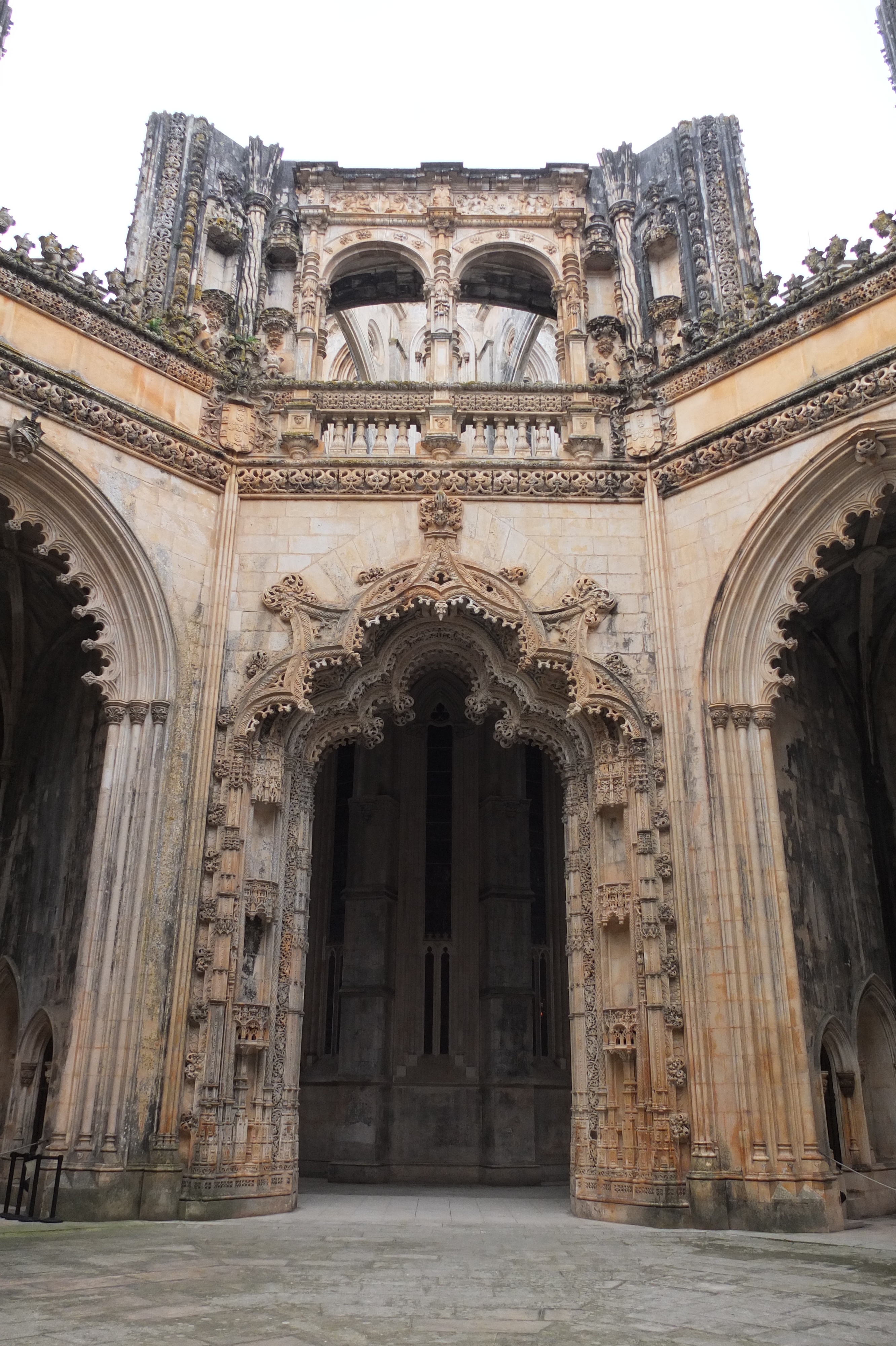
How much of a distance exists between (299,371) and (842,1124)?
12364 mm

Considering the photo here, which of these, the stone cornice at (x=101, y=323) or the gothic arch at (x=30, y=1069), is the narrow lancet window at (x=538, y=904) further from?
the stone cornice at (x=101, y=323)

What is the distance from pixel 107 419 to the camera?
12.6 meters

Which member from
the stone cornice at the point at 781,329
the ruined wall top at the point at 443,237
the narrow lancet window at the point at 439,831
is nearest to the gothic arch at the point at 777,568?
the stone cornice at the point at 781,329

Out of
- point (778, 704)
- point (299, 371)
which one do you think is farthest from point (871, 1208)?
point (299, 371)

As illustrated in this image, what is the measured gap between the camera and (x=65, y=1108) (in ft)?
34.4

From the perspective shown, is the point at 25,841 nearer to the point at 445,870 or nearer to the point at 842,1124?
the point at 445,870

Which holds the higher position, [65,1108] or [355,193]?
[355,193]

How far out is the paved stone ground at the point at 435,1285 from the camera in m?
5.34

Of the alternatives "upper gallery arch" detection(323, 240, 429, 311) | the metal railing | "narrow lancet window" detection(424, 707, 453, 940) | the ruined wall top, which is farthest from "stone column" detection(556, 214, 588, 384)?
the metal railing

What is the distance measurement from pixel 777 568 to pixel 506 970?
28.8ft

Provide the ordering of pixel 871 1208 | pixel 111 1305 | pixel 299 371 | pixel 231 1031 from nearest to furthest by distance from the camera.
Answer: pixel 111 1305
pixel 231 1031
pixel 871 1208
pixel 299 371

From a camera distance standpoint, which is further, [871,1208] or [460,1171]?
[460,1171]

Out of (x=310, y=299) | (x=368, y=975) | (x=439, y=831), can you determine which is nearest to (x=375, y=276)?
(x=310, y=299)

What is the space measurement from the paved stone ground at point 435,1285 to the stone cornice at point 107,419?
855 centimetres
